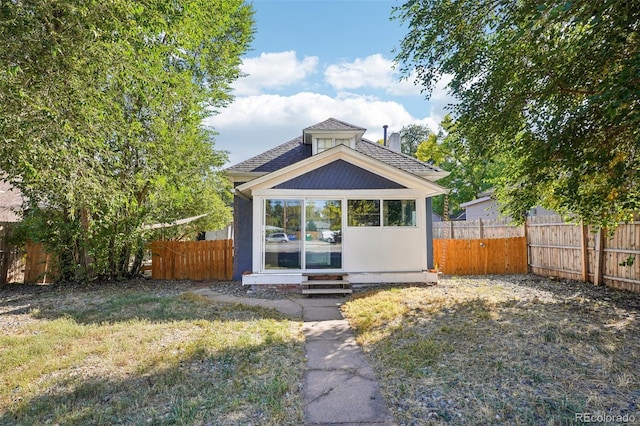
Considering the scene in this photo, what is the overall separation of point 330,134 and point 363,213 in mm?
3401

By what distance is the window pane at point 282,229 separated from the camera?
9.21 m

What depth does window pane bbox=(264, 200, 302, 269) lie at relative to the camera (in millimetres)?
9211

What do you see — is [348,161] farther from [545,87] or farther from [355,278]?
[545,87]

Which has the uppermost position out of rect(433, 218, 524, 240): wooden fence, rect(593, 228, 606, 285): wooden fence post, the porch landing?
rect(433, 218, 524, 240): wooden fence

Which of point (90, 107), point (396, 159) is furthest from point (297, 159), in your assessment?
point (90, 107)

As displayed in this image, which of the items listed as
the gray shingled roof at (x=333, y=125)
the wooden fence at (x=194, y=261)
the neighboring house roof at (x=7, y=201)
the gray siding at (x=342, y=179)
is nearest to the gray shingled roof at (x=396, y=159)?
the gray shingled roof at (x=333, y=125)

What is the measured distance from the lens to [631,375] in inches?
138

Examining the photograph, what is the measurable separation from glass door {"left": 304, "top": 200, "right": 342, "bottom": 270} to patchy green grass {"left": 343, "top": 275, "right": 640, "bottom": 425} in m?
2.24

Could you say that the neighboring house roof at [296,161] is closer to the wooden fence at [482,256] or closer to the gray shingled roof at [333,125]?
the gray shingled roof at [333,125]

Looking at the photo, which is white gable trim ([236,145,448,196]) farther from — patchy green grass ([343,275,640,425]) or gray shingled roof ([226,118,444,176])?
patchy green grass ([343,275,640,425])

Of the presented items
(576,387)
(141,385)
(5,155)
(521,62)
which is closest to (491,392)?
(576,387)

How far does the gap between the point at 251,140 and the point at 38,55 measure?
1199 centimetres

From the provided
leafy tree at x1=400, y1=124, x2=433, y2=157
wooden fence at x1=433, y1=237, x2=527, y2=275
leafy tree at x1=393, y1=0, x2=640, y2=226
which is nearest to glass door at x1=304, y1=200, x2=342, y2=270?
leafy tree at x1=393, y1=0, x2=640, y2=226

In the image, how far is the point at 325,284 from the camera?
8.59 m
